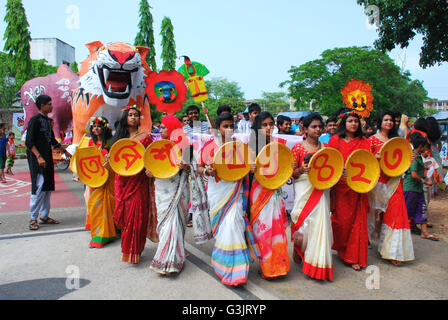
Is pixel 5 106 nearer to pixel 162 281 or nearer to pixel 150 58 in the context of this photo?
pixel 150 58

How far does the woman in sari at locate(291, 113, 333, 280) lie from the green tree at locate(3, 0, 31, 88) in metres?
20.0

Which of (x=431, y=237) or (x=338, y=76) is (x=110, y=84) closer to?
(x=431, y=237)

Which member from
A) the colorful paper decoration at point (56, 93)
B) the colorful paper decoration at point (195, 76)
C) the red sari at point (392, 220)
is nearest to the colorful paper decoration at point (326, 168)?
the red sari at point (392, 220)

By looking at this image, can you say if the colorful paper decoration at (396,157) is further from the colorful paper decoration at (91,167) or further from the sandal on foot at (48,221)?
the sandal on foot at (48,221)

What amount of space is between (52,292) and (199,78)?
300cm

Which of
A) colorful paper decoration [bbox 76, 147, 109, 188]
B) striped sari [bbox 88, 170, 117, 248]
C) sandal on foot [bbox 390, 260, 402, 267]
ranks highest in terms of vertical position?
colorful paper decoration [bbox 76, 147, 109, 188]

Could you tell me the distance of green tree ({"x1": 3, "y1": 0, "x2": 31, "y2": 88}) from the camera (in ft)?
60.0

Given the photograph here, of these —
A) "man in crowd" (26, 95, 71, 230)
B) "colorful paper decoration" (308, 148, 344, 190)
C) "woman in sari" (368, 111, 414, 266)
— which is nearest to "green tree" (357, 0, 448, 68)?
"woman in sari" (368, 111, 414, 266)

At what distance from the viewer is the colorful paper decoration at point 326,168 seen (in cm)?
310

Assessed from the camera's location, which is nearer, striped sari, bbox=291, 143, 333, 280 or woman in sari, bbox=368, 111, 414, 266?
striped sari, bbox=291, 143, 333, 280

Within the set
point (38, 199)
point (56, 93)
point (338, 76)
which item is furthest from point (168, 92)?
point (338, 76)

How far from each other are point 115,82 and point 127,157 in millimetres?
2957

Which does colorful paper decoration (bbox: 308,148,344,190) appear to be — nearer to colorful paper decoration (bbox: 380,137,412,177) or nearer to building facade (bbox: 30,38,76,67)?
colorful paper decoration (bbox: 380,137,412,177)

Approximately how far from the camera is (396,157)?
140 inches
